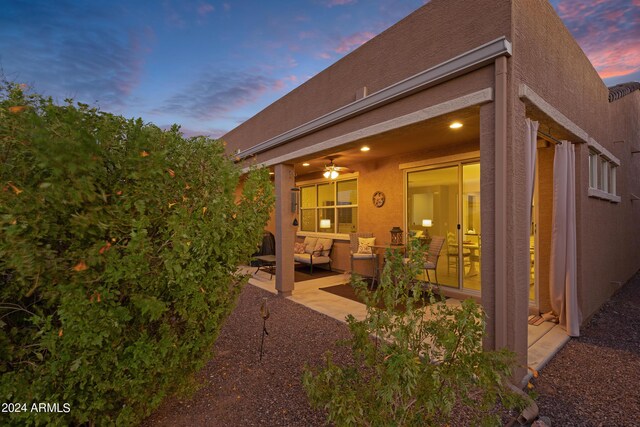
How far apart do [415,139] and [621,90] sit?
5459mm

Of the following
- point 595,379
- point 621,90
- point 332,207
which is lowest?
point 595,379

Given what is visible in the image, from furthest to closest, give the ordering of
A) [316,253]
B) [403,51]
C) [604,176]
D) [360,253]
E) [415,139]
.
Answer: [316,253] → [360,253] → [604,176] → [415,139] → [403,51]

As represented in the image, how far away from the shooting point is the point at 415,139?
527 cm

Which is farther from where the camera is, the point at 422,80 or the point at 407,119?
the point at 407,119

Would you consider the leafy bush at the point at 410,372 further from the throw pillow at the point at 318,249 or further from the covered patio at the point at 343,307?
the throw pillow at the point at 318,249

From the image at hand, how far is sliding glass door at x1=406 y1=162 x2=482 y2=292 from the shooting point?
18.7 feet

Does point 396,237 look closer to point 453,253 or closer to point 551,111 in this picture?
point 453,253

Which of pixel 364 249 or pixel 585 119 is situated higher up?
pixel 585 119

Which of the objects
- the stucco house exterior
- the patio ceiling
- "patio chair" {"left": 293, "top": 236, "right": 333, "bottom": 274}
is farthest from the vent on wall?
"patio chair" {"left": 293, "top": 236, "right": 333, "bottom": 274}

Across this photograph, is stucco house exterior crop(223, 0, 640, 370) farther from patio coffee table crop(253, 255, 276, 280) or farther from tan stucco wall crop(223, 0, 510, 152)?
patio coffee table crop(253, 255, 276, 280)

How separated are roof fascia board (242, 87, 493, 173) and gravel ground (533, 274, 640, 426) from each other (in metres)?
2.79

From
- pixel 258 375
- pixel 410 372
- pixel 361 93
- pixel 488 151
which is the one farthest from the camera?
pixel 361 93

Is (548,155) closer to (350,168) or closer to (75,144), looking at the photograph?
(350,168)

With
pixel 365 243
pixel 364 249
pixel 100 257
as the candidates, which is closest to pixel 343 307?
pixel 364 249
